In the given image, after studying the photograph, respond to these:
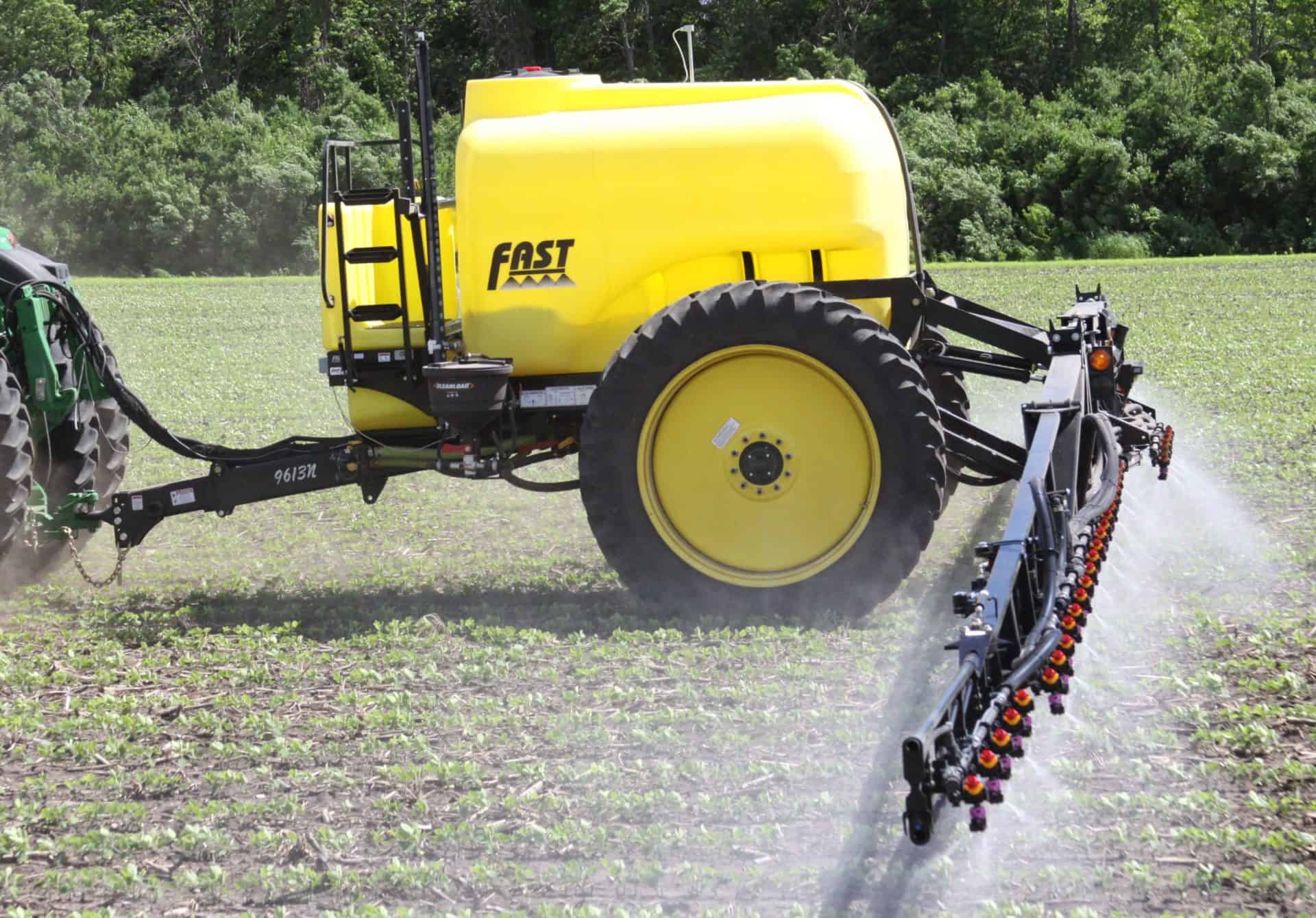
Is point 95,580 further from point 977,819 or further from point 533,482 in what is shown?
point 977,819

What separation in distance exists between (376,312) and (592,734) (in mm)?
2918

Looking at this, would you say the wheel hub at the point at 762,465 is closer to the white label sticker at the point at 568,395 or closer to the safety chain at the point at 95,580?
the white label sticker at the point at 568,395

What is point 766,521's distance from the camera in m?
7.25

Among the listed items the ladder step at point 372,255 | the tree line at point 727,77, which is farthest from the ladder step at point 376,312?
the tree line at point 727,77

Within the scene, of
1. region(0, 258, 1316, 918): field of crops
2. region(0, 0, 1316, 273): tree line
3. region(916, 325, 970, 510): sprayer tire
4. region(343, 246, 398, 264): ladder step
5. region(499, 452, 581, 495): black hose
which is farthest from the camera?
region(0, 0, 1316, 273): tree line

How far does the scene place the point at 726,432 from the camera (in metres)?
7.24

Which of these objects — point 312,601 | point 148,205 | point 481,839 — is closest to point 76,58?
point 148,205

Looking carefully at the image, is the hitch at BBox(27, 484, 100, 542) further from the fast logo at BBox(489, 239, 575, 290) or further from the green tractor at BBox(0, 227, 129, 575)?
the fast logo at BBox(489, 239, 575, 290)

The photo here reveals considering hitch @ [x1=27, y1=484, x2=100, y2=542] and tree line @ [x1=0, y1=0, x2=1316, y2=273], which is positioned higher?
tree line @ [x1=0, y1=0, x2=1316, y2=273]

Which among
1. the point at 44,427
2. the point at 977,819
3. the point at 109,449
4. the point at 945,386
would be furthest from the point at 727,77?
the point at 977,819

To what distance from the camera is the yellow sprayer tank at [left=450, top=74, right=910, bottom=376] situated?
287 inches

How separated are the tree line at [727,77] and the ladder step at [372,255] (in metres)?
20.0

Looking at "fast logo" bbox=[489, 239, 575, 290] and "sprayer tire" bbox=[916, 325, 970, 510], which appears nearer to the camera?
"fast logo" bbox=[489, 239, 575, 290]

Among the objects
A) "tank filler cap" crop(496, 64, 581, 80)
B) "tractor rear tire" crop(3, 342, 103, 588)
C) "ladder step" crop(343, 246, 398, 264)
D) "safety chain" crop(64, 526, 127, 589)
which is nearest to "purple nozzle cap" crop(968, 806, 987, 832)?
"ladder step" crop(343, 246, 398, 264)
